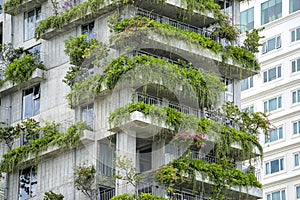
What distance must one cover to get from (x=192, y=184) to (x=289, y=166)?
Answer: 2775 centimetres

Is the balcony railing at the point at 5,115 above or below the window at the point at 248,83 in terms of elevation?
below

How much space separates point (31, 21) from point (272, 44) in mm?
27491

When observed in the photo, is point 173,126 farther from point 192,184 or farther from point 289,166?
point 289,166

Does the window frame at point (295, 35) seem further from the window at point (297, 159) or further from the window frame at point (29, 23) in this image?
the window frame at point (29, 23)

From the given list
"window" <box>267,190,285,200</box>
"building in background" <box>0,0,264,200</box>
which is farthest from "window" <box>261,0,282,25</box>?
"building in background" <box>0,0,264,200</box>

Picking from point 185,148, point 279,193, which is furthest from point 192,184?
point 279,193

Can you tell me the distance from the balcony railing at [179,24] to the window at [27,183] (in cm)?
834

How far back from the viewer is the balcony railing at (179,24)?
49.5 metres

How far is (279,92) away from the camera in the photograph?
75.9 meters

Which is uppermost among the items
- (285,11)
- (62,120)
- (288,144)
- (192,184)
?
(285,11)

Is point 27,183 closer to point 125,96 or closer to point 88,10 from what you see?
point 125,96

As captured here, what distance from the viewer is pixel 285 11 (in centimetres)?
7669

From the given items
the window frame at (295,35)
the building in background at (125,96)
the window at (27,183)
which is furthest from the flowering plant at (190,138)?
the window frame at (295,35)

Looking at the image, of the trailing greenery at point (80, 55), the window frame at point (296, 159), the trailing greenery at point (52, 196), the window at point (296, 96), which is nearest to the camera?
the trailing greenery at point (52, 196)
